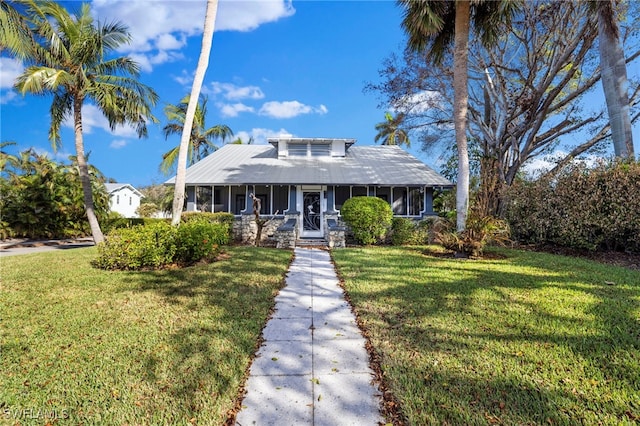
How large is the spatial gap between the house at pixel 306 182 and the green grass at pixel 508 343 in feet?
26.7

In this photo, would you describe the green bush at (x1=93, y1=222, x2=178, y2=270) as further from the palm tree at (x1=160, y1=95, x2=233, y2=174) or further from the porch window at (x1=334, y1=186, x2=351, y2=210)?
the palm tree at (x1=160, y1=95, x2=233, y2=174)

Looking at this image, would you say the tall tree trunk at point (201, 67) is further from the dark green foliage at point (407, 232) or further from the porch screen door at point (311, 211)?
the dark green foliage at point (407, 232)

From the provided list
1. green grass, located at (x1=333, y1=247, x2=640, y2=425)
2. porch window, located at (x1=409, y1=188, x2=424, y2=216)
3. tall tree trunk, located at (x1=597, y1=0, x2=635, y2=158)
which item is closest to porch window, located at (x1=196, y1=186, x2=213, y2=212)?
porch window, located at (x1=409, y1=188, x2=424, y2=216)

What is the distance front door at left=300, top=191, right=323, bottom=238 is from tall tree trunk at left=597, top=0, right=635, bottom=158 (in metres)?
11.9

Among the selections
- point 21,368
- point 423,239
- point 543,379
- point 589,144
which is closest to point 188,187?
point 423,239

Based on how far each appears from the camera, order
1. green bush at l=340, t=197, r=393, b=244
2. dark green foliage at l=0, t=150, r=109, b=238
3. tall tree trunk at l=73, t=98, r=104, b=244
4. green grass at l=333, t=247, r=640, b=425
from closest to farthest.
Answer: green grass at l=333, t=247, r=640, b=425 < tall tree trunk at l=73, t=98, r=104, b=244 < green bush at l=340, t=197, r=393, b=244 < dark green foliage at l=0, t=150, r=109, b=238

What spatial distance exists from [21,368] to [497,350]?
209 inches

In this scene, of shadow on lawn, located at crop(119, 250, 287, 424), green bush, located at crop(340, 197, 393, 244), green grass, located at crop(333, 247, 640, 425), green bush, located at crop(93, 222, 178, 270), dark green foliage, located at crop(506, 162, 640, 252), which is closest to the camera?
green grass, located at crop(333, 247, 640, 425)

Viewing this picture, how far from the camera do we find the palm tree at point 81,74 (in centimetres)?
1089

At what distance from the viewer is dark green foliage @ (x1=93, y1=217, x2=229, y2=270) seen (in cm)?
772

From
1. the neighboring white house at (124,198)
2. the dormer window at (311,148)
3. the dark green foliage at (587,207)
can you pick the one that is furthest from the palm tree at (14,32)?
the neighboring white house at (124,198)

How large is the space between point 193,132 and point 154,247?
2092 centimetres

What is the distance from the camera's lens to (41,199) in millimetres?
17031

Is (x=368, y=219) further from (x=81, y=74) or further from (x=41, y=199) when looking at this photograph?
(x=41, y=199)
